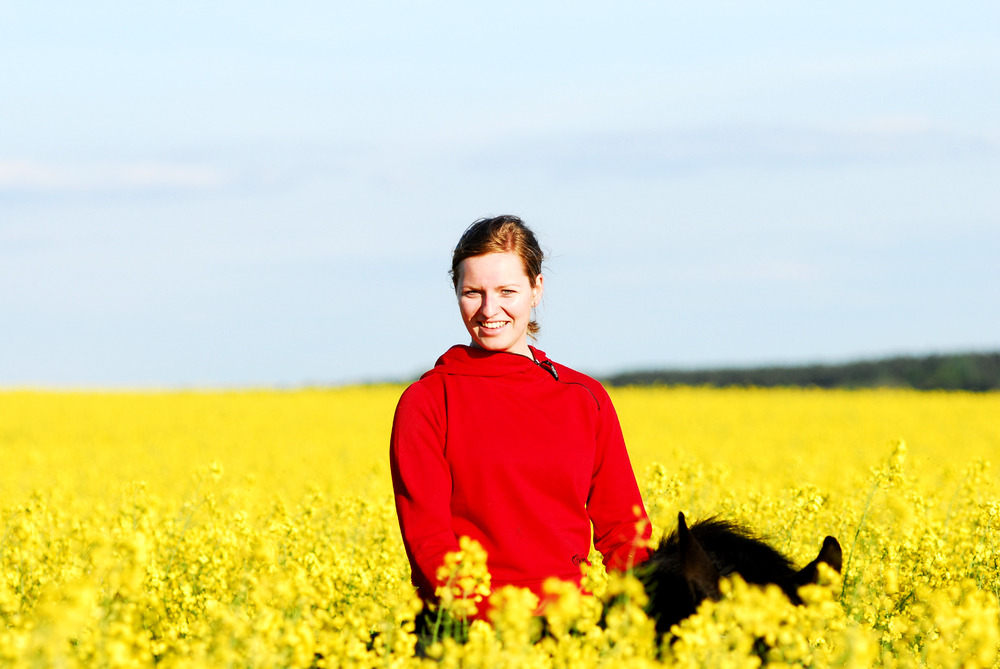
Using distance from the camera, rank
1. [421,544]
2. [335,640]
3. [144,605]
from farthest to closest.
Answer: [144,605], [421,544], [335,640]

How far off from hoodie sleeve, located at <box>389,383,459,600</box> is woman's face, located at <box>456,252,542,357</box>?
0.29 m

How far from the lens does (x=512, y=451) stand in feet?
11.6

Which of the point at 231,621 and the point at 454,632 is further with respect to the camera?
the point at 454,632

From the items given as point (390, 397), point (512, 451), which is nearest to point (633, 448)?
point (512, 451)

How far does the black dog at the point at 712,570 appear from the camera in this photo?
2766 millimetres

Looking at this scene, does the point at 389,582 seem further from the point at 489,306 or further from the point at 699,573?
the point at 699,573

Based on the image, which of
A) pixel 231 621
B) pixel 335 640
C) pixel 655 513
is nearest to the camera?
pixel 231 621

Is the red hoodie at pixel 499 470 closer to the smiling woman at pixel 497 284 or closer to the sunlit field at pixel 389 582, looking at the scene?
the smiling woman at pixel 497 284

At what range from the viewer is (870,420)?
81.6 ft

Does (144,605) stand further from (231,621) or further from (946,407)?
(946,407)

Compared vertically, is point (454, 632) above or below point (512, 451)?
below

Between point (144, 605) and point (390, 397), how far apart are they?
31.8m

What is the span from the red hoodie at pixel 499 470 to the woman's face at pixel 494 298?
8 cm

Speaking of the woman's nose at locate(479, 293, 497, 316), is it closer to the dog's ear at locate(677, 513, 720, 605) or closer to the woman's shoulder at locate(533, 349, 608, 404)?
the woman's shoulder at locate(533, 349, 608, 404)
